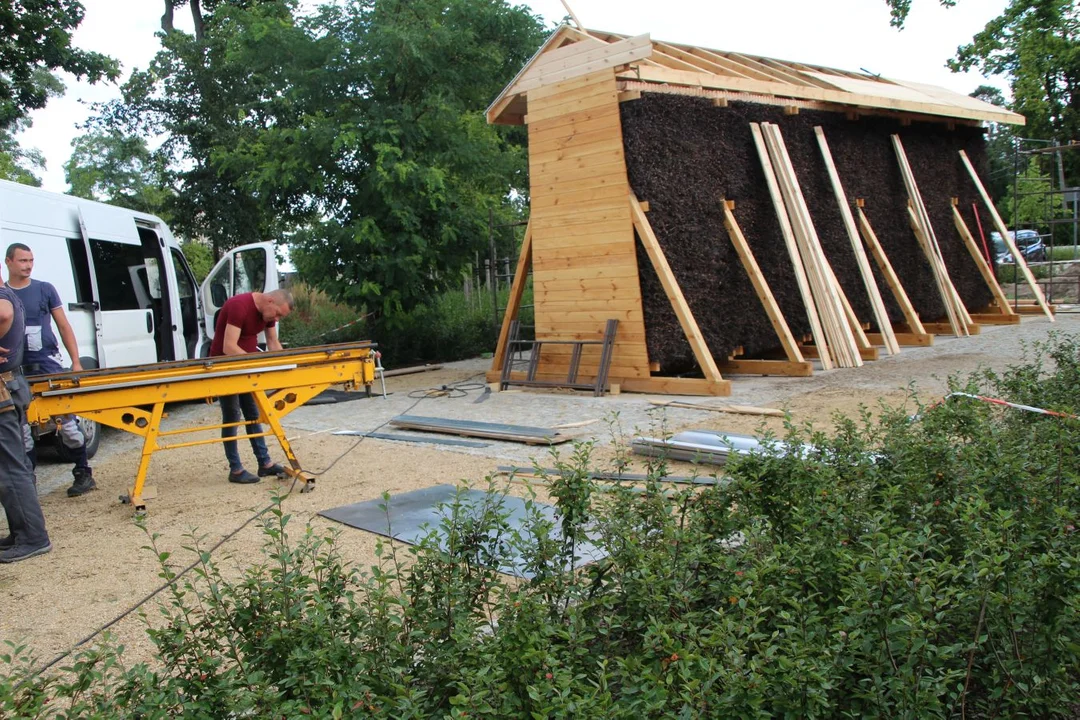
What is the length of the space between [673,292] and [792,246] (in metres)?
2.44

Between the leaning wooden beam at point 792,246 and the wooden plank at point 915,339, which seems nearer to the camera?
the leaning wooden beam at point 792,246

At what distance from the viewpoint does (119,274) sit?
1002 centimetres

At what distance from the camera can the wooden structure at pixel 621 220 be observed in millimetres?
10797

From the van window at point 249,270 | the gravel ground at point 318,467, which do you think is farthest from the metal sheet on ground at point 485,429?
the van window at point 249,270

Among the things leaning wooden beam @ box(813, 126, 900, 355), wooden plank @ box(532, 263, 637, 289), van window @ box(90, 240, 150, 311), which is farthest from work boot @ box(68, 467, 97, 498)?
leaning wooden beam @ box(813, 126, 900, 355)

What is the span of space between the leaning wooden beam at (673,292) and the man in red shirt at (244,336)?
15.8ft

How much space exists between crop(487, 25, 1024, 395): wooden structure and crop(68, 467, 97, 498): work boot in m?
5.84

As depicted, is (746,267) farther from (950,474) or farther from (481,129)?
(950,474)

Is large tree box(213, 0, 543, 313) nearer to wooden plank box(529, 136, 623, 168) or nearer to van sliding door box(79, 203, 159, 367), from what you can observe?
Answer: wooden plank box(529, 136, 623, 168)

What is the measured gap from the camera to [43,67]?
2209 cm

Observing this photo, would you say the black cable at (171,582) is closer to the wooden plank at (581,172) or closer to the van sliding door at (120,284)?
the van sliding door at (120,284)

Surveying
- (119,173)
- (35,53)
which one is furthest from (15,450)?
(119,173)

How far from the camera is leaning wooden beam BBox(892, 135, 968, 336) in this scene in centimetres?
1490

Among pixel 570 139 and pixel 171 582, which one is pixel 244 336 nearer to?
pixel 171 582
